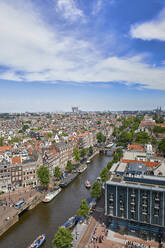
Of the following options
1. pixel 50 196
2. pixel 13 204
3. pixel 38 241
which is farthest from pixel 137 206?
pixel 13 204

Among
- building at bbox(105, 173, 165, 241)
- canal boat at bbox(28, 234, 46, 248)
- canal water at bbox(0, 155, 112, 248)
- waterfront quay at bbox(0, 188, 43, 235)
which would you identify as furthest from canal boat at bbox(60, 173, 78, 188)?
building at bbox(105, 173, 165, 241)

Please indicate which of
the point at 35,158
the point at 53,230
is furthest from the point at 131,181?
the point at 35,158

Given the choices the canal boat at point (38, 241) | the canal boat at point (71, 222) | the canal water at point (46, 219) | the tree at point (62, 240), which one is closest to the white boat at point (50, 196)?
the canal water at point (46, 219)

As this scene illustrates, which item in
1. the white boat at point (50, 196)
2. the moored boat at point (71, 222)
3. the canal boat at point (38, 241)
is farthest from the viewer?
the white boat at point (50, 196)

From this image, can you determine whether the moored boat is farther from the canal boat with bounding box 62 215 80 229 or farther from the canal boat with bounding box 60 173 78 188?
the canal boat with bounding box 60 173 78 188

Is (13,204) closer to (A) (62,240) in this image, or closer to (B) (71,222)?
(B) (71,222)

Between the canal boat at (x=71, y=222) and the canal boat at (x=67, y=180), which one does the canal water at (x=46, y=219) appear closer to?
the canal boat at (x=67, y=180)

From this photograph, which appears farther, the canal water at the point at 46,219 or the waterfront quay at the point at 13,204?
the waterfront quay at the point at 13,204
